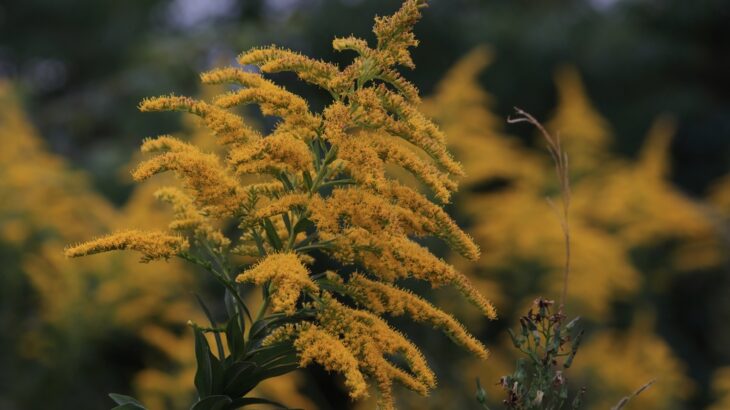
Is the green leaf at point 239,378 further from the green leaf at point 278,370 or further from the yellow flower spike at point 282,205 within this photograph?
the yellow flower spike at point 282,205

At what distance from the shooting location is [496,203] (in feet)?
37.7

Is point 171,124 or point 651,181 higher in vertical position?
point 171,124

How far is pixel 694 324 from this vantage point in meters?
15.5

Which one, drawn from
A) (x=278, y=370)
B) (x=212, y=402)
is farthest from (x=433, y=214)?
(x=212, y=402)

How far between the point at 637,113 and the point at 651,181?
217 inches

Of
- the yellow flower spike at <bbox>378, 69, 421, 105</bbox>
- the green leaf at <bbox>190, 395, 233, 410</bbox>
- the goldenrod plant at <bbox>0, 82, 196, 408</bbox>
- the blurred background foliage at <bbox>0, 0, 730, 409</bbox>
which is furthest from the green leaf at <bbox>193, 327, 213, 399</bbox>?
the goldenrod plant at <bbox>0, 82, 196, 408</bbox>

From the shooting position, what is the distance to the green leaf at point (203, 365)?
3.38 m

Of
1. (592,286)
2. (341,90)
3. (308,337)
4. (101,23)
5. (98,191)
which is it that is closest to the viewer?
(308,337)

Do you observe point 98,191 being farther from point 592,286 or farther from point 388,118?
point 388,118

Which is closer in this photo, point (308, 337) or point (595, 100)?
point (308, 337)

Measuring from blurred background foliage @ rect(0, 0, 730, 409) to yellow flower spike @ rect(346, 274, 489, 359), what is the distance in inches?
205

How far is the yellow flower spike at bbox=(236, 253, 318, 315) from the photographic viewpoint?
3.13 meters

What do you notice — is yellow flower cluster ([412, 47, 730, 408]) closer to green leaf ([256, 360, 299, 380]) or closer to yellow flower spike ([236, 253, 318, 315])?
green leaf ([256, 360, 299, 380])

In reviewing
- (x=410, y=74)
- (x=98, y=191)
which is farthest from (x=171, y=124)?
(x=410, y=74)
